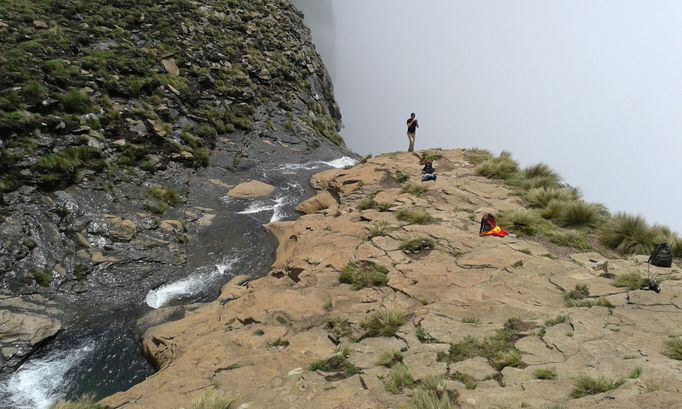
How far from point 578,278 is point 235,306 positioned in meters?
8.84

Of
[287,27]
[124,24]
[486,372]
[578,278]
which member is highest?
[287,27]

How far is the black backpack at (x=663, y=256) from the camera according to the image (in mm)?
10070

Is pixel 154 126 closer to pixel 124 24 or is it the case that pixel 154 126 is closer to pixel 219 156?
pixel 219 156

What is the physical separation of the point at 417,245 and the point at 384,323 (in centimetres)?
411

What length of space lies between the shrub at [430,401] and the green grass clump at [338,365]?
172 centimetres

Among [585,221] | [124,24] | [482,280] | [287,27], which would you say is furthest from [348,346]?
[287,27]

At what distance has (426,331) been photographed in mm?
8742

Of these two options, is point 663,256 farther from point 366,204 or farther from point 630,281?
point 366,204

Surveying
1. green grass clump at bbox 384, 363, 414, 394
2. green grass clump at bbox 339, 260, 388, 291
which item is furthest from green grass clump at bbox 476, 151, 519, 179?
green grass clump at bbox 384, 363, 414, 394

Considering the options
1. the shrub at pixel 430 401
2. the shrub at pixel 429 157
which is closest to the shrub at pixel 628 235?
the shrub at pixel 430 401

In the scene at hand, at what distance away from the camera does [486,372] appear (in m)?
6.94

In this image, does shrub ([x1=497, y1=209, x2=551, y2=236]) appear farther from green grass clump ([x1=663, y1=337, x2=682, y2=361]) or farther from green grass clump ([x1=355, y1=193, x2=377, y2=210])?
green grass clump ([x1=663, y1=337, x2=682, y2=361])

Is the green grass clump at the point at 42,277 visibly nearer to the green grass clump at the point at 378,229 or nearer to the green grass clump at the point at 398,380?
the green grass clump at the point at 378,229

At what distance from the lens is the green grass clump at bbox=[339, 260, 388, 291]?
444 inches
